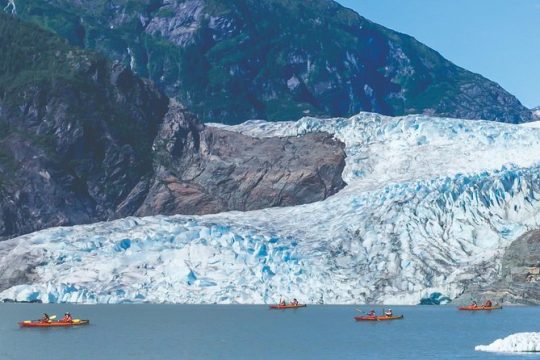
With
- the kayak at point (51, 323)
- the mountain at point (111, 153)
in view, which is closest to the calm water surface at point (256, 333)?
the kayak at point (51, 323)

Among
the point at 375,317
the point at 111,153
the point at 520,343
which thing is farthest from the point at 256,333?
the point at 111,153

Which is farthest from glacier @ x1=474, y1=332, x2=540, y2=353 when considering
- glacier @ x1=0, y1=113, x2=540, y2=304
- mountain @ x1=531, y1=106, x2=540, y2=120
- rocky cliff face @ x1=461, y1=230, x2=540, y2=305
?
mountain @ x1=531, y1=106, x2=540, y2=120

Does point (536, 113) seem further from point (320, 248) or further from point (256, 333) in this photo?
point (256, 333)

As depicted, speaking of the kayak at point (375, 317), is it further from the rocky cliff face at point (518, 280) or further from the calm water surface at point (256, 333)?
the rocky cliff face at point (518, 280)

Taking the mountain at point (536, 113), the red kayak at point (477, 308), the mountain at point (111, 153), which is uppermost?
the mountain at point (536, 113)

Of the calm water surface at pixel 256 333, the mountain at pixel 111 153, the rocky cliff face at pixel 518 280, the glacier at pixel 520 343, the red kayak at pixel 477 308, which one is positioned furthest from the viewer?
the mountain at pixel 111 153
